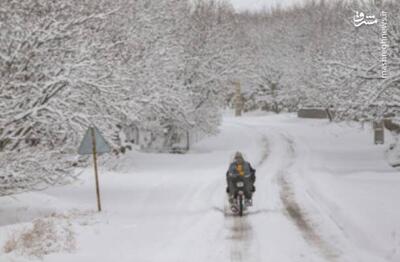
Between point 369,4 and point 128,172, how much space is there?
13.7 m

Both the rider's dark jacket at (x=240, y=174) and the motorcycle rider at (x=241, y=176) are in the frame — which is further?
the rider's dark jacket at (x=240, y=174)

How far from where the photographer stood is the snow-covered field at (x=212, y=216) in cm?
1194

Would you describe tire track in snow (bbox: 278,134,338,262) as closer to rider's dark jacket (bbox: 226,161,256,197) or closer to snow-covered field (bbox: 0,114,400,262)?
snow-covered field (bbox: 0,114,400,262)

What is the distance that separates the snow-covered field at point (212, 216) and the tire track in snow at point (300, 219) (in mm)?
24

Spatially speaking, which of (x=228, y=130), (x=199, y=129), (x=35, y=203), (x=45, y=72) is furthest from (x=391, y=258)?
(x=228, y=130)

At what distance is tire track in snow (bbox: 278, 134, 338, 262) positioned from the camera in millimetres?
11789

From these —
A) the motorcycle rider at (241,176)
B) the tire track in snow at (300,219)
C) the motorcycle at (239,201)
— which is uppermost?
the motorcycle rider at (241,176)

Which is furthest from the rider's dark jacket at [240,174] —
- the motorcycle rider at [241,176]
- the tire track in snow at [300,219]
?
the tire track in snow at [300,219]

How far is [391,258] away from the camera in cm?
1102

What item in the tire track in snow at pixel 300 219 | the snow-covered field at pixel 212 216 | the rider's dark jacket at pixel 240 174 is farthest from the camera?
the rider's dark jacket at pixel 240 174

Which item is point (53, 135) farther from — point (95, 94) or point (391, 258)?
point (391, 258)

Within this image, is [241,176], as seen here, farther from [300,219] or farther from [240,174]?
[300,219]

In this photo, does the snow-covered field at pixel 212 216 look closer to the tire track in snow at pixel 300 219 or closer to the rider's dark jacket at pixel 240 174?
the tire track in snow at pixel 300 219

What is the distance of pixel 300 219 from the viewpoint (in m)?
15.3
